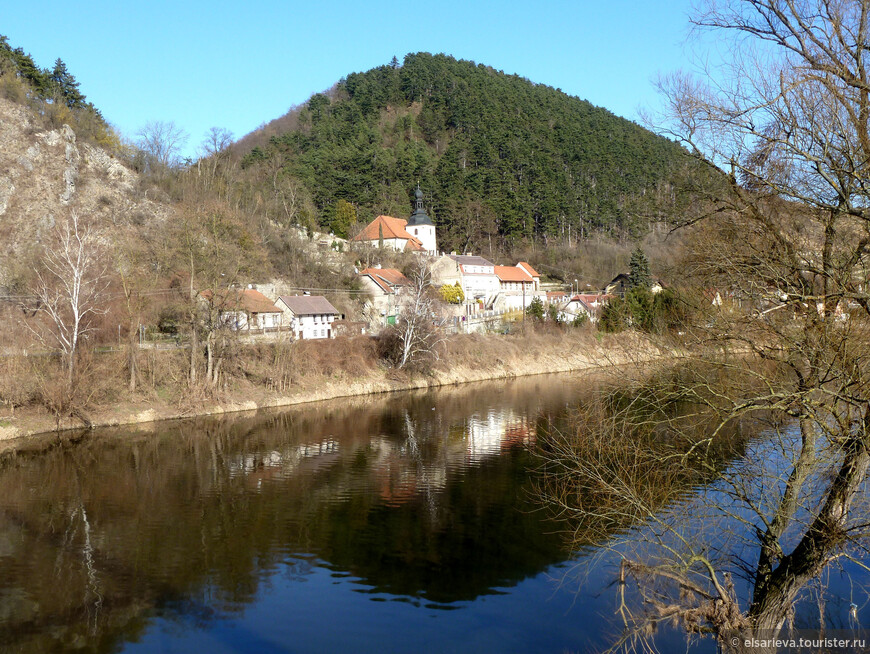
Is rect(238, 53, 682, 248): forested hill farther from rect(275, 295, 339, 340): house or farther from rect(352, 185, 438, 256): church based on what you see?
rect(275, 295, 339, 340): house

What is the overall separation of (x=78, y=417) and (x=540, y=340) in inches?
1081

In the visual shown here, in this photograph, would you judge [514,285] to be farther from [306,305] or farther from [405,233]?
[306,305]

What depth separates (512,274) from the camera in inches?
2665

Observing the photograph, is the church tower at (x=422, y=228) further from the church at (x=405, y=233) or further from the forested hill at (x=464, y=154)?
the forested hill at (x=464, y=154)

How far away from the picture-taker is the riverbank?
26.2 metres

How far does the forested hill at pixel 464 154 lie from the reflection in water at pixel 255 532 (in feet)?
152

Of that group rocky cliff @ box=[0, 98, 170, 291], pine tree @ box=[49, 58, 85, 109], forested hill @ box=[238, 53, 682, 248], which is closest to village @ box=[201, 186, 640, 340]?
forested hill @ box=[238, 53, 682, 248]

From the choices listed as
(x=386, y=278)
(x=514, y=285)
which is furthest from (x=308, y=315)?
(x=514, y=285)

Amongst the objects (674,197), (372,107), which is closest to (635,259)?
(674,197)

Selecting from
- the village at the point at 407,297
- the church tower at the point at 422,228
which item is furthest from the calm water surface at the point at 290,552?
the church tower at the point at 422,228

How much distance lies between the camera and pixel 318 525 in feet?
52.0

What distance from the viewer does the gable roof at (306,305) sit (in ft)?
140

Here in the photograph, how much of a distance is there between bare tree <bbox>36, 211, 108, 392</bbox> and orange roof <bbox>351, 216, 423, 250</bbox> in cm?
3595

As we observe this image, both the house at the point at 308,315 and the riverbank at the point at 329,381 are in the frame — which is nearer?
the riverbank at the point at 329,381
